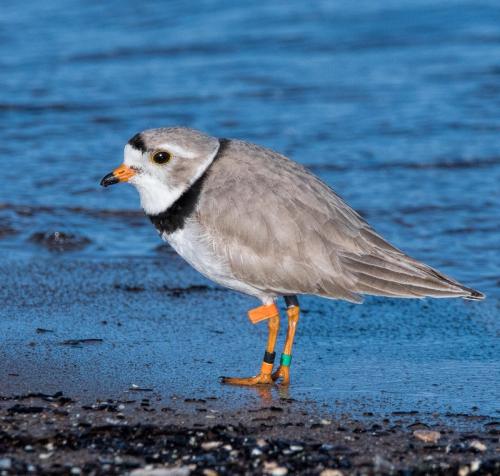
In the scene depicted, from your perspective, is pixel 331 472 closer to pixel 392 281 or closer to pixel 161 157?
pixel 392 281

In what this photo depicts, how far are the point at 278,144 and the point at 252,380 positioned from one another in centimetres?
632

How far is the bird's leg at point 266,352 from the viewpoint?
620 centimetres

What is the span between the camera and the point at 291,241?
20.3ft

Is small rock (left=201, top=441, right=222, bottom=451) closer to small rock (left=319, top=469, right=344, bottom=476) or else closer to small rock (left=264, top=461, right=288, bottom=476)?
small rock (left=264, top=461, right=288, bottom=476)

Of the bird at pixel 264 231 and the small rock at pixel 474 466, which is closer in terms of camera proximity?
the small rock at pixel 474 466

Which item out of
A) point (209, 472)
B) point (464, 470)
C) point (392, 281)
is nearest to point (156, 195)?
point (392, 281)

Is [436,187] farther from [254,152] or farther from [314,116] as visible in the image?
[254,152]

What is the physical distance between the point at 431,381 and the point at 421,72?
31.3 ft

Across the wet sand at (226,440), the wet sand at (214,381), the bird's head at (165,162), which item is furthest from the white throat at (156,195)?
the wet sand at (226,440)

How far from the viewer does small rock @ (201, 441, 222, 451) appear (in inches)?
197

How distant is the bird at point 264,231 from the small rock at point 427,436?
1108 millimetres

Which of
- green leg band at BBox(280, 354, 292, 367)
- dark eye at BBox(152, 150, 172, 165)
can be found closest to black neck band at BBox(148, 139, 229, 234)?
dark eye at BBox(152, 150, 172, 165)

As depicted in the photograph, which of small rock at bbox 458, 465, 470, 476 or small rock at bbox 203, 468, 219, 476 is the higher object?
small rock at bbox 458, 465, 470, 476

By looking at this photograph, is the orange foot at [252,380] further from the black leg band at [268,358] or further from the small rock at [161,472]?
the small rock at [161,472]
